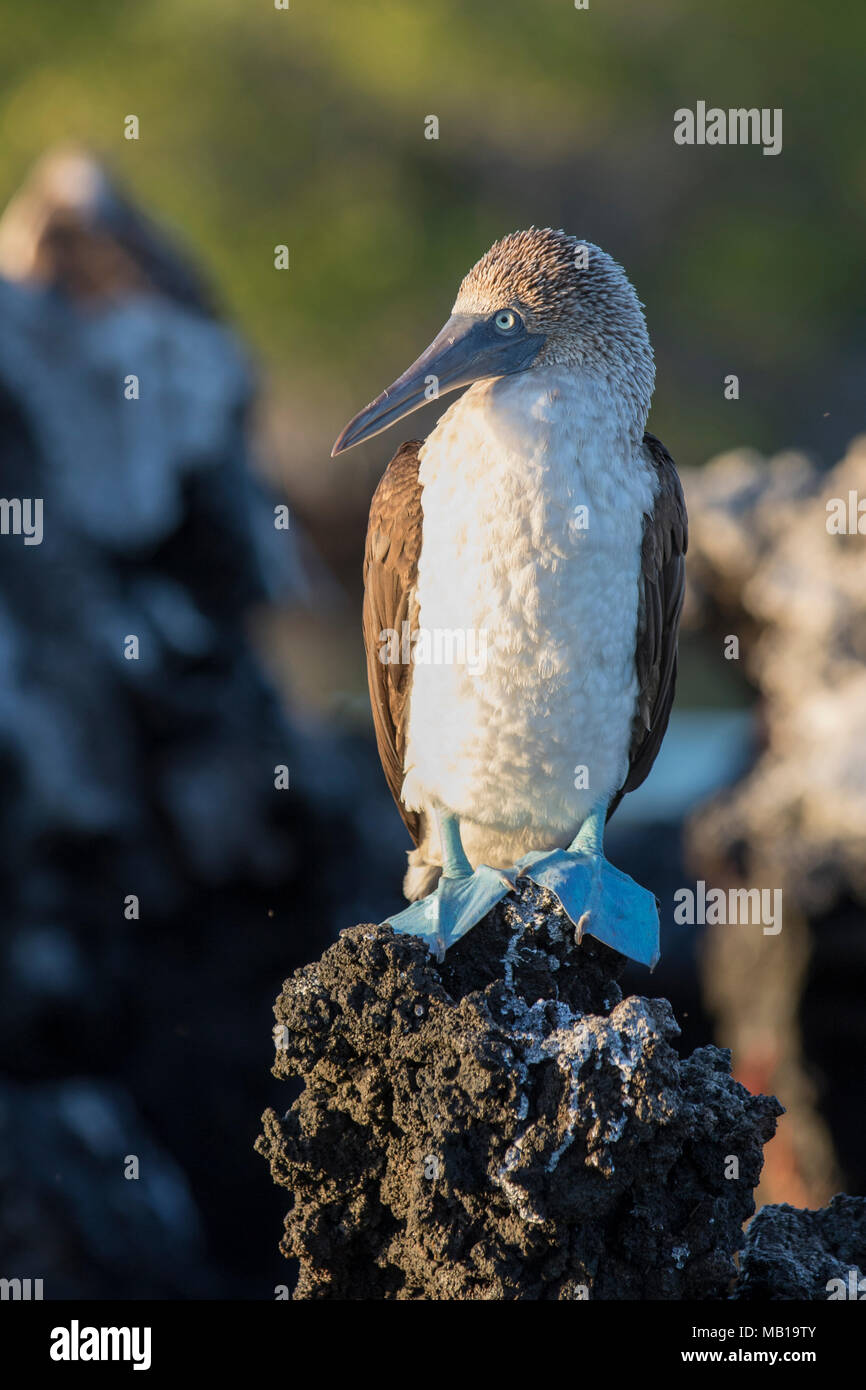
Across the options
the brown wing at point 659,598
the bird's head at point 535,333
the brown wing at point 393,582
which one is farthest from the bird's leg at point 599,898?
the bird's head at point 535,333

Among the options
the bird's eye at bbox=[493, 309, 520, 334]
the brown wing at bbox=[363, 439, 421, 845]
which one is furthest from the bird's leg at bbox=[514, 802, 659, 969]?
the bird's eye at bbox=[493, 309, 520, 334]

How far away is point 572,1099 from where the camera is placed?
2.34 m

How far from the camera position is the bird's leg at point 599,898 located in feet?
9.06

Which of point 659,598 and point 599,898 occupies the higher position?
point 659,598

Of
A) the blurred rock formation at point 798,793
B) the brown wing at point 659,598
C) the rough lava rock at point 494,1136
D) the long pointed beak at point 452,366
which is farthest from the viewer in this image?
the blurred rock formation at point 798,793

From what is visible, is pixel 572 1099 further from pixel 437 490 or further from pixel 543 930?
pixel 437 490

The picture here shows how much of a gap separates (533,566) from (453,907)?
0.80 meters

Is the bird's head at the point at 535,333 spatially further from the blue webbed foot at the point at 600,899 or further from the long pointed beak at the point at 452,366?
the blue webbed foot at the point at 600,899

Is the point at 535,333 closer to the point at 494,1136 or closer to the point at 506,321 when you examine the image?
the point at 506,321

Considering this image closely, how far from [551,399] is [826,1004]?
175 inches

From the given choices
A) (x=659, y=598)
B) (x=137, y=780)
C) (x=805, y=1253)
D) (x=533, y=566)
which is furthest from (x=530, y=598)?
(x=137, y=780)

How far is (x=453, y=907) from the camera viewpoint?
9.15 feet

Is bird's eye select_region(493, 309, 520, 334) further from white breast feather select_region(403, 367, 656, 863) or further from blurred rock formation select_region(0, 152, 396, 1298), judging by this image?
blurred rock formation select_region(0, 152, 396, 1298)

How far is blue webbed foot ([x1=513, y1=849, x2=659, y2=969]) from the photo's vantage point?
2.76 metres
